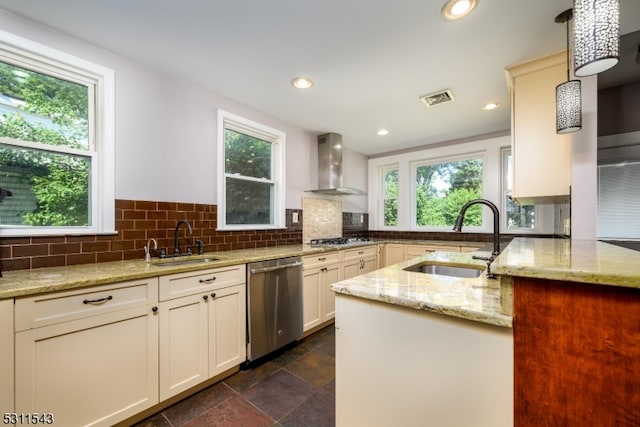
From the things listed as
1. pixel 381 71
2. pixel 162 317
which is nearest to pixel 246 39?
pixel 381 71

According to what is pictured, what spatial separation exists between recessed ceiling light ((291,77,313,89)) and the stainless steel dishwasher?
1610 millimetres

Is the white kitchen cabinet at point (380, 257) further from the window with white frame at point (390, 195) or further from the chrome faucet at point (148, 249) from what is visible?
the chrome faucet at point (148, 249)

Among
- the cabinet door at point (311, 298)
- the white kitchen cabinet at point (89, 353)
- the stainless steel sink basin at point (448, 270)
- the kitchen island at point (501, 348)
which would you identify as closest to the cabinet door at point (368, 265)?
the cabinet door at point (311, 298)

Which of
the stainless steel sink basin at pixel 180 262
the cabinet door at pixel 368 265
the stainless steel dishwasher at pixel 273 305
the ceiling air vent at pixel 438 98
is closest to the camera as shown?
the stainless steel sink basin at pixel 180 262

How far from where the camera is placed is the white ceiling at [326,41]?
1.49m

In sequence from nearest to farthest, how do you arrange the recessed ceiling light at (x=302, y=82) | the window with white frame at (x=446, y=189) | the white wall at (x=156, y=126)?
the white wall at (x=156, y=126)
the recessed ceiling light at (x=302, y=82)
the window with white frame at (x=446, y=189)

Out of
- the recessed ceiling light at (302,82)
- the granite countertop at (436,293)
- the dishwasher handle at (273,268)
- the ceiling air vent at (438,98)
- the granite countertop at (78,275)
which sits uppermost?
the recessed ceiling light at (302,82)

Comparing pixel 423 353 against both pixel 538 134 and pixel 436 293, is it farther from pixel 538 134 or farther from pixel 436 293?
pixel 538 134

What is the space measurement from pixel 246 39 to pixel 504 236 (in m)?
3.91

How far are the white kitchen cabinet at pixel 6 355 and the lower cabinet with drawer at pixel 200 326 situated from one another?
0.60 metres

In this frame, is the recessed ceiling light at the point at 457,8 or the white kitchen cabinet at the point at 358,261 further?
the white kitchen cabinet at the point at 358,261

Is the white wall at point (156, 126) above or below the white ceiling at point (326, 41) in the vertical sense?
below

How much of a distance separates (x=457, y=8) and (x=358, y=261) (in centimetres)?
264

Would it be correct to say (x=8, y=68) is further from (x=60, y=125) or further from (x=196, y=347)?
(x=196, y=347)
